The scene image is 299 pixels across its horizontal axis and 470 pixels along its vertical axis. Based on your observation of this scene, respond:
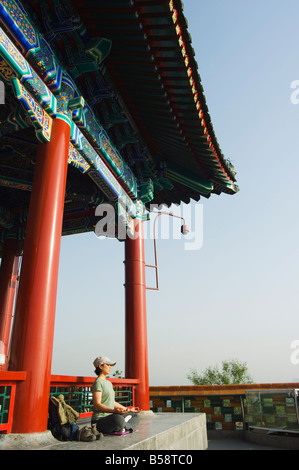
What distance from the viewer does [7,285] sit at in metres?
→ 9.10

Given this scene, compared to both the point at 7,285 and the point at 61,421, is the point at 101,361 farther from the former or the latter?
the point at 7,285

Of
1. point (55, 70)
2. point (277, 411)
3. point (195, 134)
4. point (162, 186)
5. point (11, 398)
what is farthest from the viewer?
point (277, 411)

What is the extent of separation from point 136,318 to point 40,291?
3436 mm

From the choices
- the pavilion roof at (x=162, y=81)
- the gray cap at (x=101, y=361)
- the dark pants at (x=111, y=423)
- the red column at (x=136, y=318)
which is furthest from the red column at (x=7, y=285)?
the dark pants at (x=111, y=423)

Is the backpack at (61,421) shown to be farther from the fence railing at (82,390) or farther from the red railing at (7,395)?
the red railing at (7,395)

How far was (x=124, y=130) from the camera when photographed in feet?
23.0

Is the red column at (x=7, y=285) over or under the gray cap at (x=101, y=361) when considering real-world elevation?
over

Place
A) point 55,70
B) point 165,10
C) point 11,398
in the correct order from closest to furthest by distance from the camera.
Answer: point 11,398 < point 165,10 < point 55,70

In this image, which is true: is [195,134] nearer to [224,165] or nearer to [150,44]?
[224,165]

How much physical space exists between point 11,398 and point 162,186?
639 centimetres

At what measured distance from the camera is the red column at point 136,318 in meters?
6.80

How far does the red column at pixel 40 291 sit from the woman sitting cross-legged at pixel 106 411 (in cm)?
66
